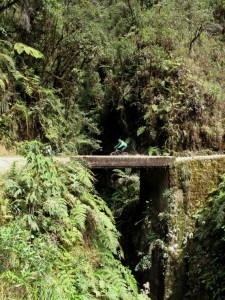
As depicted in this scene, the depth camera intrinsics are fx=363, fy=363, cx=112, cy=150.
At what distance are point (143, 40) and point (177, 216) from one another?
21.5 feet

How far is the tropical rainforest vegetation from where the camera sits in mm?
5727

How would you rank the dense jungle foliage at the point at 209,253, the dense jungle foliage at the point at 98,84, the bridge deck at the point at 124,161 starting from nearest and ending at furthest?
the dense jungle foliage at the point at 209,253 < the bridge deck at the point at 124,161 < the dense jungle foliage at the point at 98,84

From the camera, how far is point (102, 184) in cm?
1210

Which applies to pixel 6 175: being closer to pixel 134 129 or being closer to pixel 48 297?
pixel 48 297

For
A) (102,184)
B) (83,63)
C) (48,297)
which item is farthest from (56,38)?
(48,297)

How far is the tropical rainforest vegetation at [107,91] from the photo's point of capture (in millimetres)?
5727

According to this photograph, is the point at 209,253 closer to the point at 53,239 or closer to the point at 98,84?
the point at 53,239

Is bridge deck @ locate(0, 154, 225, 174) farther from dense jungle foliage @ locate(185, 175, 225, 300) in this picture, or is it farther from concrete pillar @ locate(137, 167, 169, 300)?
dense jungle foliage @ locate(185, 175, 225, 300)

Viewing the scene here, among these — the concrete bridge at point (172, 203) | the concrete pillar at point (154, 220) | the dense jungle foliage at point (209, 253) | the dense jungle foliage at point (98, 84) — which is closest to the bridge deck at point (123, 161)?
the concrete bridge at point (172, 203)

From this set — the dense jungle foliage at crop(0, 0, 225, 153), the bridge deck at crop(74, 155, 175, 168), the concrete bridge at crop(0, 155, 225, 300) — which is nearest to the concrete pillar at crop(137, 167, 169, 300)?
the concrete bridge at crop(0, 155, 225, 300)

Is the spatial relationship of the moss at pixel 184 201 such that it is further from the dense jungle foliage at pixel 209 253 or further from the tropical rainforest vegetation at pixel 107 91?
the tropical rainforest vegetation at pixel 107 91

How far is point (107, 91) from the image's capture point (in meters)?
12.3

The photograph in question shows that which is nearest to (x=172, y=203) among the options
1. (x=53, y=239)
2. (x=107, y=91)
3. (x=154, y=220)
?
(x=154, y=220)

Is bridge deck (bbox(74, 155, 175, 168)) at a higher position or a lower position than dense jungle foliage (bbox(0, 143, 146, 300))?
higher
